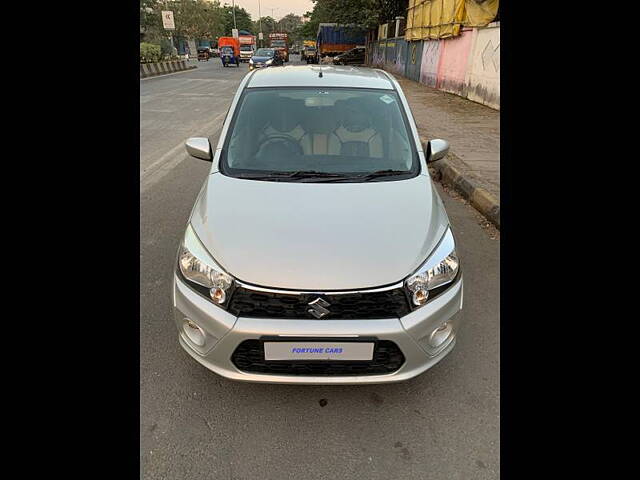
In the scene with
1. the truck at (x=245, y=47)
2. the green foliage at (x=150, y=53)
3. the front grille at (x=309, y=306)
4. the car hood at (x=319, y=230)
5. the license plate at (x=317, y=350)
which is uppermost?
the truck at (x=245, y=47)

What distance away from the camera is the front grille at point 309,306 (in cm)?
184

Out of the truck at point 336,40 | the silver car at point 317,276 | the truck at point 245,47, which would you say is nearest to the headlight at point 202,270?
the silver car at point 317,276

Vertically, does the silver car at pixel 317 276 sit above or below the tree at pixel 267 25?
below

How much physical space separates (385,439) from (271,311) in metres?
0.88

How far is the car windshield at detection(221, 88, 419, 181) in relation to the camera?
2736 millimetres

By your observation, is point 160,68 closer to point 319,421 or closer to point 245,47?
point 245,47

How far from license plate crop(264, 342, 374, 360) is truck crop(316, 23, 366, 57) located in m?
34.7

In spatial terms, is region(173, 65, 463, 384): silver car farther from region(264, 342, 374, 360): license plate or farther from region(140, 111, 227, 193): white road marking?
region(140, 111, 227, 193): white road marking

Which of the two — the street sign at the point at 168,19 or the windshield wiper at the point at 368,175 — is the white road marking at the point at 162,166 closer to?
the windshield wiper at the point at 368,175

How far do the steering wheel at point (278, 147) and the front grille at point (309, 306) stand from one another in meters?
1.29

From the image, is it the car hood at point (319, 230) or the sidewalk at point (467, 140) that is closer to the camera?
the car hood at point (319, 230)

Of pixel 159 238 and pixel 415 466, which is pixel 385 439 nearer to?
pixel 415 466

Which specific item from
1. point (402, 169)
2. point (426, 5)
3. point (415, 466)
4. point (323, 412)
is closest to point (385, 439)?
Result: point (415, 466)
